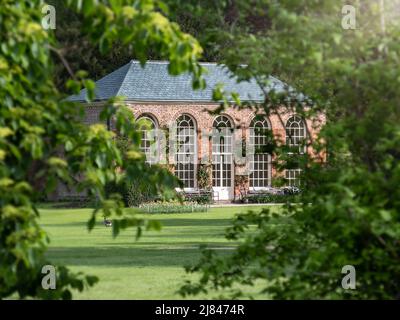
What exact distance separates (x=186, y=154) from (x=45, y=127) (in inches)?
1280

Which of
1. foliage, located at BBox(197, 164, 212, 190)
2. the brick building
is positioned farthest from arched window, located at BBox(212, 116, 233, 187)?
foliage, located at BBox(197, 164, 212, 190)

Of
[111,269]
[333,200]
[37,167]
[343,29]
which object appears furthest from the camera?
[111,269]

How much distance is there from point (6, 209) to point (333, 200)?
7.54 feet

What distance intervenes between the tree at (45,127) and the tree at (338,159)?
0.90 m

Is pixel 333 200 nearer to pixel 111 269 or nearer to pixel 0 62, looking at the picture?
pixel 0 62

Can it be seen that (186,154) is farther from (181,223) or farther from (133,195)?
(181,223)

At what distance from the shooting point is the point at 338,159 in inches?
300

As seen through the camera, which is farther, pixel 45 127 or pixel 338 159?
pixel 338 159

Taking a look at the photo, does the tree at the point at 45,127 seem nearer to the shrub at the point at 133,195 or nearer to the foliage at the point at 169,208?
the foliage at the point at 169,208

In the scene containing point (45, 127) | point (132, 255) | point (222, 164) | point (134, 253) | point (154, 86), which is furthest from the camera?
point (222, 164)

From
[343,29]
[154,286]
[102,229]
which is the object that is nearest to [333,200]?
[343,29]

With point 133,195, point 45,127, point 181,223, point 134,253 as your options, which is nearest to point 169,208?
point 133,195

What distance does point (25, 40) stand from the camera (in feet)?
20.0

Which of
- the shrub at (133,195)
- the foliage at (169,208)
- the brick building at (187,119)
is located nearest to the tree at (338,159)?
the foliage at (169,208)
